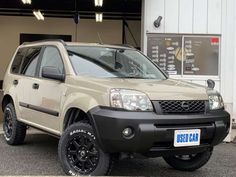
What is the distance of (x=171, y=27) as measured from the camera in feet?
34.1

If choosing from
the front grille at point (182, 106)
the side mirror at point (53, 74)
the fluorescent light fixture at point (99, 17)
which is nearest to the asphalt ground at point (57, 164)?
the front grille at point (182, 106)

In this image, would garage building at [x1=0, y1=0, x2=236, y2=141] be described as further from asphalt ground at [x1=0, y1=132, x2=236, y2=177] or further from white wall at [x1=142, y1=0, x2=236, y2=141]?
asphalt ground at [x1=0, y1=132, x2=236, y2=177]

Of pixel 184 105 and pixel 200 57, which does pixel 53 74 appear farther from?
pixel 200 57

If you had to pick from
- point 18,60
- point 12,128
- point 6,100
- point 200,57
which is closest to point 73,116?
point 12,128

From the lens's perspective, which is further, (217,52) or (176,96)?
(217,52)

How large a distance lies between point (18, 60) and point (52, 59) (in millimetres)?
1421

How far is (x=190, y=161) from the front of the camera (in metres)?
5.79

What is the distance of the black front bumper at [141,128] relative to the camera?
14.8 feet

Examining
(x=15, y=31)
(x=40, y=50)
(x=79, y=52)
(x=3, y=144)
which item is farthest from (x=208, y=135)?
(x=15, y=31)

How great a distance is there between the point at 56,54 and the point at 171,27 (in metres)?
4.87

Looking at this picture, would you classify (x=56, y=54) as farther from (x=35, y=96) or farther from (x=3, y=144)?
(x=3, y=144)

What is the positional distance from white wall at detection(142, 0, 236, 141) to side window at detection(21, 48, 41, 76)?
400 centimetres

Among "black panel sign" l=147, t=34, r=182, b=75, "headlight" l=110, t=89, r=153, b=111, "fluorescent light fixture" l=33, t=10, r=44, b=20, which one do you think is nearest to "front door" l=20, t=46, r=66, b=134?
"headlight" l=110, t=89, r=153, b=111

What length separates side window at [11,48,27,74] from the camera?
730 cm
